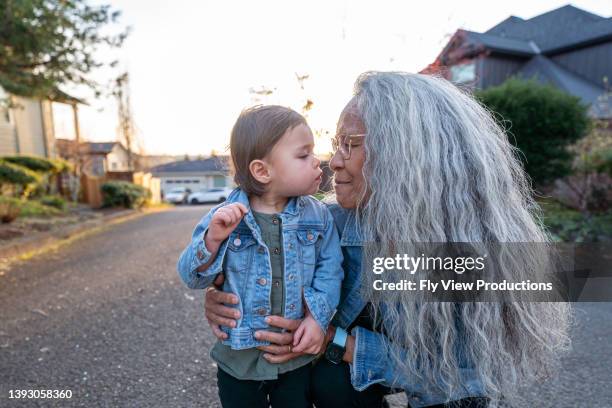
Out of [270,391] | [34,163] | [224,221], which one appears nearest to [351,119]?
[224,221]

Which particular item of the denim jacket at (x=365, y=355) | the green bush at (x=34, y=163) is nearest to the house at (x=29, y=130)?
the green bush at (x=34, y=163)

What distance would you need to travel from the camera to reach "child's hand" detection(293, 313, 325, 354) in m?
1.29

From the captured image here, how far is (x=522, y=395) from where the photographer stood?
7.16 feet

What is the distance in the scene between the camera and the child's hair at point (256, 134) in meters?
1.37

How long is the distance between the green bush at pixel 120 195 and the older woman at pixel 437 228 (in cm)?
1381

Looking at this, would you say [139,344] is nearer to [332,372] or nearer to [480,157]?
[332,372]

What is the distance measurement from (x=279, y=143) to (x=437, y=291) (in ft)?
2.50

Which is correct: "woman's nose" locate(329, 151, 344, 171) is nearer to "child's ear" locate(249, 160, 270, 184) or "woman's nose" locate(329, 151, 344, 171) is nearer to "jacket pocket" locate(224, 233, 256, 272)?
"child's ear" locate(249, 160, 270, 184)

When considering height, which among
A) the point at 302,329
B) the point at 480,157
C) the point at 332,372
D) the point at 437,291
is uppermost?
the point at 480,157

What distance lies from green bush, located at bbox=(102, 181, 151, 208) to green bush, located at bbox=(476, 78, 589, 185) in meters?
12.2

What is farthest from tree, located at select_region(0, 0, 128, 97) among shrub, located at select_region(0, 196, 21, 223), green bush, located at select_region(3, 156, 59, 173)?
green bush, located at select_region(3, 156, 59, 173)

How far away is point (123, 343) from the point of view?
2.82 m

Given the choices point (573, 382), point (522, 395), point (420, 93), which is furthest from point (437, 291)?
point (573, 382)

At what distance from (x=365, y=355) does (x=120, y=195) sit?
14.1 meters
